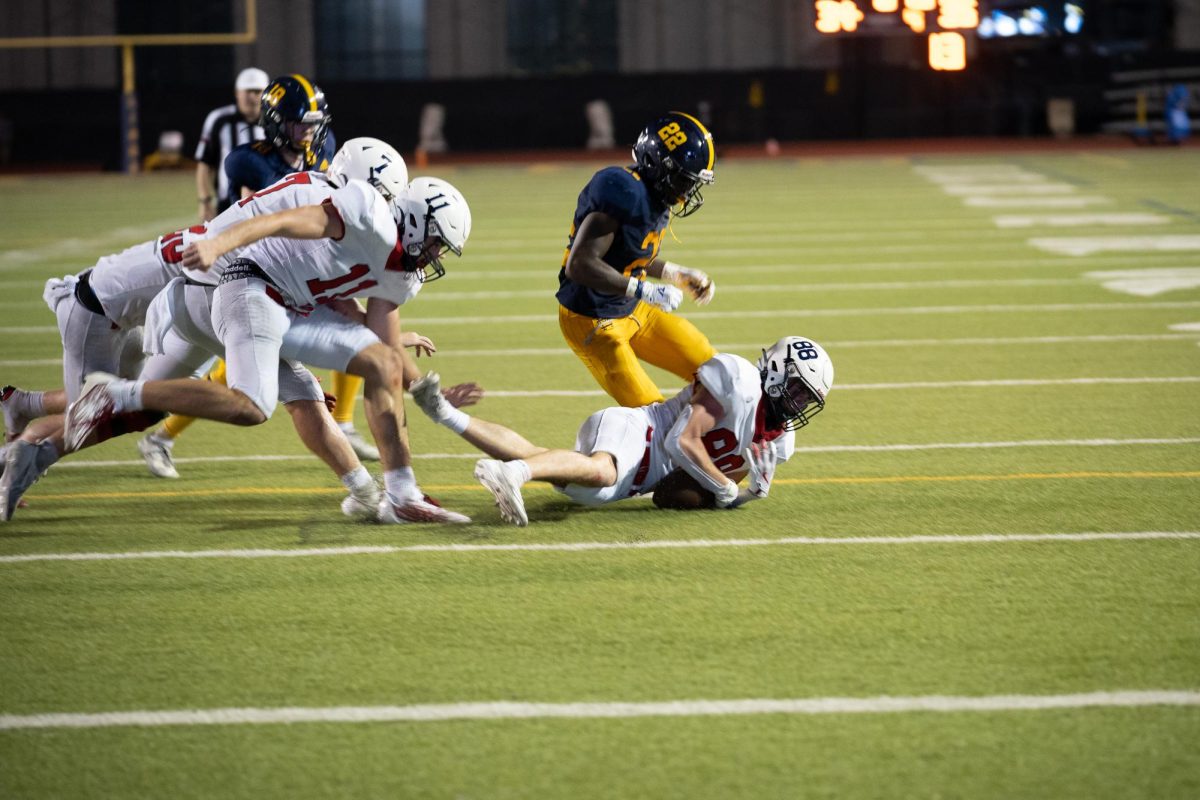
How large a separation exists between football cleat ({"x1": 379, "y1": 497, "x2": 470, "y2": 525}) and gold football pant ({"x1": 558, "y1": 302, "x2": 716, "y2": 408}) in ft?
3.15

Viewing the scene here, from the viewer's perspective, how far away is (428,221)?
520cm

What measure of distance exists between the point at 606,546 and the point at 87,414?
1786 millimetres

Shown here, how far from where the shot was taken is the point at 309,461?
657cm

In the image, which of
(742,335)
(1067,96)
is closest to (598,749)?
(742,335)

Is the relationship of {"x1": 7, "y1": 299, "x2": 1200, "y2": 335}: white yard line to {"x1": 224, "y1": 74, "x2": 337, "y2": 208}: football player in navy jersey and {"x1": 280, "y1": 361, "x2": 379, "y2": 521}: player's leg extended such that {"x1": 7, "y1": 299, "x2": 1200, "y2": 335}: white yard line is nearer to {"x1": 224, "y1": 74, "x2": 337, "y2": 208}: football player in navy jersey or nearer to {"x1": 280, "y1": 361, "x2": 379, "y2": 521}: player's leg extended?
{"x1": 224, "y1": 74, "x2": 337, "y2": 208}: football player in navy jersey

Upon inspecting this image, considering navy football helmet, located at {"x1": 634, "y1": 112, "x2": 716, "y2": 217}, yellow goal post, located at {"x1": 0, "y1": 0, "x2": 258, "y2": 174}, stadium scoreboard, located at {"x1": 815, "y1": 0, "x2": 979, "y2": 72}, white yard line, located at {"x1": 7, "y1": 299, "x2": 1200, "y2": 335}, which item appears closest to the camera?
navy football helmet, located at {"x1": 634, "y1": 112, "x2": 716, "y2": 217}

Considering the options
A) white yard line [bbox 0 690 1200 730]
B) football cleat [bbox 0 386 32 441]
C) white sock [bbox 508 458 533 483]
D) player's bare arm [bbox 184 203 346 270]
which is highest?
player's bare arm [bbox 184 203 346 270]

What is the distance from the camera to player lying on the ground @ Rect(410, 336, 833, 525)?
523 centimetres

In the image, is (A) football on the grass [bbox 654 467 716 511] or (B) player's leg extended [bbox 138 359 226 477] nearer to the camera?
(A) football on the grass [bbox 654 467 716 511]

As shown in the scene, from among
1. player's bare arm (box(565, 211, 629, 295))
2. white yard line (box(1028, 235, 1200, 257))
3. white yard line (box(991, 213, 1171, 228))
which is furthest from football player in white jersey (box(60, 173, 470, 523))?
white yard line (box(991, 213, 1171, 228))

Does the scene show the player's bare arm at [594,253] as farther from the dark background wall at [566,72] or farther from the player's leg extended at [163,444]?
the dark background wall at [566,72]

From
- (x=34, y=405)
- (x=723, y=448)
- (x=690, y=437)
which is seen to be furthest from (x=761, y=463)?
(x=34, y=405)

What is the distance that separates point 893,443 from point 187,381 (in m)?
3.08

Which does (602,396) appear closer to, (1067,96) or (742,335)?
(742,335)
